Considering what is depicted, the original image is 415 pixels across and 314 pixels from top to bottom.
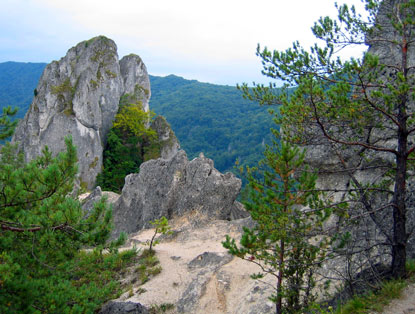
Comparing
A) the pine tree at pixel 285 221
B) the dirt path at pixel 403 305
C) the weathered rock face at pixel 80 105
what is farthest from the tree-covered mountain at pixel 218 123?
the dirt path at pixel 403 305

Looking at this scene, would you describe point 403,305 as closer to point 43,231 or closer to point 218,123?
point 43,231

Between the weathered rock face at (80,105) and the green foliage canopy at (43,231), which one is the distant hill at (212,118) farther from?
the green foliage canopy at (43,231)

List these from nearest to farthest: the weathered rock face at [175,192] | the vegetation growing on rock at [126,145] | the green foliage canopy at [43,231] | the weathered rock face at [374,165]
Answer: the green foliage canopy at [43,231] < the weathered rock face at [374,165] < the weathered rock face at [175,192] < the vegetation growing on rock at [126,145]

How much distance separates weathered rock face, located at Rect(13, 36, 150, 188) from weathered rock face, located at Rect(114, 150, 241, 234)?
1655 centimetres

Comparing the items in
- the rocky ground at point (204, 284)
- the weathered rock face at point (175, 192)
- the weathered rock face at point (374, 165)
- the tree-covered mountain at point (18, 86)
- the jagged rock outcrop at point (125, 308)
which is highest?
the tree-covered mountain at point (18, 86)

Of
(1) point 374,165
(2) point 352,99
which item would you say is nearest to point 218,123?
(1) point 374,165

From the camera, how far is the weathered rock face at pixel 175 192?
1847cm

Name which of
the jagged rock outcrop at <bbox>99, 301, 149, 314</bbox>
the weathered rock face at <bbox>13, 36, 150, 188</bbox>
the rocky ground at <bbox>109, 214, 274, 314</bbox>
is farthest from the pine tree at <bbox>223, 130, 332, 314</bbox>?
the weathered rock face at <bbox>13, 36, 150, 188</bbox>

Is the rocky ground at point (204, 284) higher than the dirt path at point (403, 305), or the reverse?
the dirt path at point (403, 305)

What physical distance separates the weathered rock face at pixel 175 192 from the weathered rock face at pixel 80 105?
54.3 ft

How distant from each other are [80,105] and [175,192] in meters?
22.2

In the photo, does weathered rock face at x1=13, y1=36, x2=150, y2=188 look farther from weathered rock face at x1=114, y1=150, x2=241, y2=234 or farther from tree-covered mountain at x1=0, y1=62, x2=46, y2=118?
tree-covered mountain at x1=0, y1=62, x2=46, y2=118

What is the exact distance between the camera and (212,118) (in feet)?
392

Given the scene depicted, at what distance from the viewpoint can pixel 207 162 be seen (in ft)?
66.7
